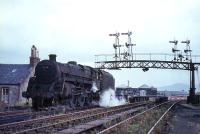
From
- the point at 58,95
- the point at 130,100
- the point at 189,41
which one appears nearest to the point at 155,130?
the point at 58,95

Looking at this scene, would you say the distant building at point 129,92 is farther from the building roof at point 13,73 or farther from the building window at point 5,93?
the building window at point 5,93

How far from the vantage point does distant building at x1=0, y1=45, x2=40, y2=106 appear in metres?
41.8

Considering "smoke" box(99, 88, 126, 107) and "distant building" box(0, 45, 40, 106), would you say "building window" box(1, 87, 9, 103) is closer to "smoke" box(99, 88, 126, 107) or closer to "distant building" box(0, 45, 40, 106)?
"distant building" box(0, 45, 40, 106)

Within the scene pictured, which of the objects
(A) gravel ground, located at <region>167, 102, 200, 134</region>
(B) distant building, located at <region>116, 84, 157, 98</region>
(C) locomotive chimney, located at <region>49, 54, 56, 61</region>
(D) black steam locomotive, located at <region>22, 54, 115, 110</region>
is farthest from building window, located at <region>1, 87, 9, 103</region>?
(A) gravel ground, located at <region>167, 102, 200, 134</region>

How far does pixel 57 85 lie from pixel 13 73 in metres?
19.6

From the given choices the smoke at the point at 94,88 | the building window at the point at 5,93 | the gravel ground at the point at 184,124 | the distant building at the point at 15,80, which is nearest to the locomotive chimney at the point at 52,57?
the smoke at the point at 94,88

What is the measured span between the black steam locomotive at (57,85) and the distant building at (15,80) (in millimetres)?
12498

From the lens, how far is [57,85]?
25938 millimetres

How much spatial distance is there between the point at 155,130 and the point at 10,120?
7205 millimetres

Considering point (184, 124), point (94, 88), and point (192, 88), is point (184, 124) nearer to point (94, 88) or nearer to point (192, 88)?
point (94, 88)

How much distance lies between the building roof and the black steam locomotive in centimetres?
1326

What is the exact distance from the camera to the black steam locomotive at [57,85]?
1003 inches

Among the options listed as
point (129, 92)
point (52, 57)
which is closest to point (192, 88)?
point (129, 92)

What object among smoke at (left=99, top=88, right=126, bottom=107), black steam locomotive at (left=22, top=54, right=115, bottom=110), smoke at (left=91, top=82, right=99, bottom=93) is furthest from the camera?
smoke at (left=99, top=88, right=126, bottom=107)
